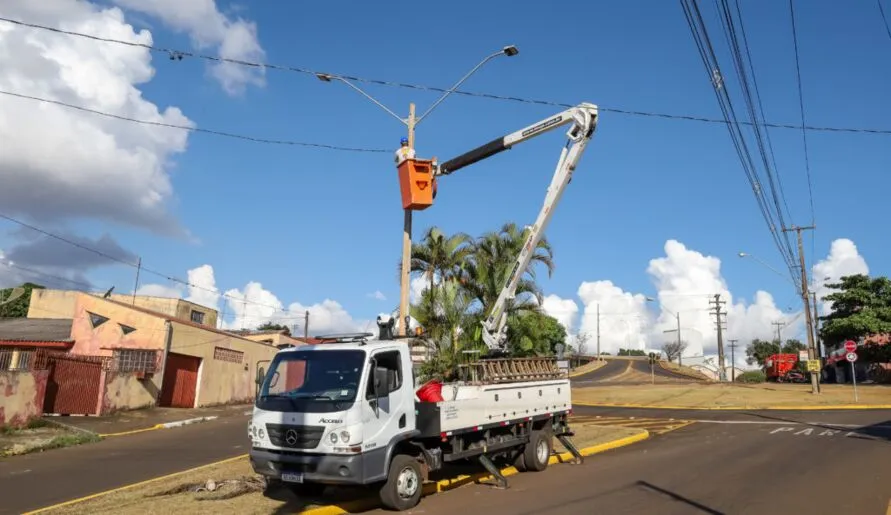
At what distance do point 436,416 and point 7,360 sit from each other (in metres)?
22.2

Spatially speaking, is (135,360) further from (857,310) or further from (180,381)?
(857,310)

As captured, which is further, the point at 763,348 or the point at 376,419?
the point at 763,348

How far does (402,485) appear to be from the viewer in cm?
908

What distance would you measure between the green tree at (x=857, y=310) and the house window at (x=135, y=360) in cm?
4966

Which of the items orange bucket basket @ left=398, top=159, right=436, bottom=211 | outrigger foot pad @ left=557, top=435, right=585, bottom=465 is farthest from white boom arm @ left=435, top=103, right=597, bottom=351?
outrigger foot pad @ left=557, top=435, right=585, bottom=465

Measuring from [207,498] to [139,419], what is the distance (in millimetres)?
17482

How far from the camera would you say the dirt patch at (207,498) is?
8562mm

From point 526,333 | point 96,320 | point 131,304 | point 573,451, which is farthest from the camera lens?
point 131,304

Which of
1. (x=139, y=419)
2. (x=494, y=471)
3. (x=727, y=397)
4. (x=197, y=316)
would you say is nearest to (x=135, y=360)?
(x=139, y=419)

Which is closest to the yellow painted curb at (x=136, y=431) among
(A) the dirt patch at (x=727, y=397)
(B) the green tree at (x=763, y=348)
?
(A) the dirt patch at (x=727, y=397)

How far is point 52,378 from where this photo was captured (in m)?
22.7

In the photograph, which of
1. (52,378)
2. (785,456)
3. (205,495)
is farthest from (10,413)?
(785,456)

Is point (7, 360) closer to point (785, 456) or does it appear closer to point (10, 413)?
point (10, 413)

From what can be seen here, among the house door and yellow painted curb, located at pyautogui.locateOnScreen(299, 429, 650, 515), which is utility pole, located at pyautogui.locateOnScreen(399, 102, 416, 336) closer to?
yellow painted curb, located at pyautogui.locateOnScreen(299, 429, 650, 515)
